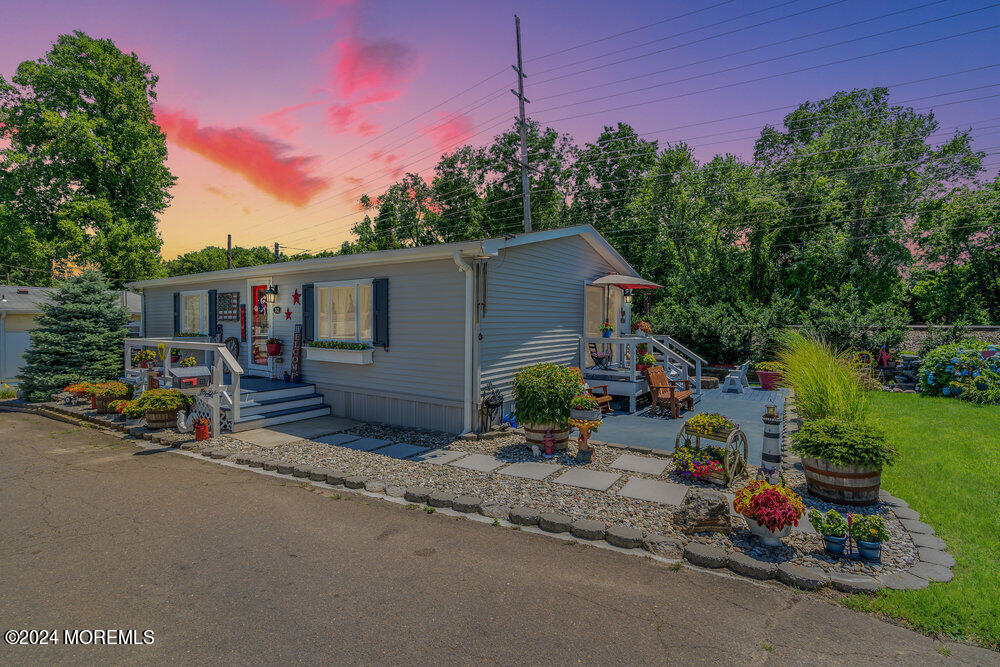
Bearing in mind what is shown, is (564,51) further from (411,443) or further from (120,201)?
(120,201)

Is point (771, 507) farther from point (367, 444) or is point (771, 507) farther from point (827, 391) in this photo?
point (367, 444)

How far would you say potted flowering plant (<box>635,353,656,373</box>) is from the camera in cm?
1177

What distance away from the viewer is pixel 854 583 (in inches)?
142

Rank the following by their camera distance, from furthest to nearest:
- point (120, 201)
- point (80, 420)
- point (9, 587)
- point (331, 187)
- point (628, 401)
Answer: point (331, 187) → point (120, 201) → point (628, 401) → point (80, 420) → point (9, 587)

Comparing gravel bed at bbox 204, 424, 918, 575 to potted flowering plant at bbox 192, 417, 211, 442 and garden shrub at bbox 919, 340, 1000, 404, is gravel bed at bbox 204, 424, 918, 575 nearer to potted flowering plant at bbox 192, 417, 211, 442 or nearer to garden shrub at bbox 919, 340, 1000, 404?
potted flowering plant at bbox 192, 417, 211, 442

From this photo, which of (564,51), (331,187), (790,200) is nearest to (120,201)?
(331,187)

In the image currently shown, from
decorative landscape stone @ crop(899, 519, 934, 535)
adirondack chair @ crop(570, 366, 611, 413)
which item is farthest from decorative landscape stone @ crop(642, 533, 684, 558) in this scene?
adirondack chair @ crop(570, 366, 611, 413)

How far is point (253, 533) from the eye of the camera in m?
4.61

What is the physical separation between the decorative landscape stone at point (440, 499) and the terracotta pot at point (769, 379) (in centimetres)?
1209

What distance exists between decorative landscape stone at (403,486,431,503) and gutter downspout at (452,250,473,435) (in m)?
2.75

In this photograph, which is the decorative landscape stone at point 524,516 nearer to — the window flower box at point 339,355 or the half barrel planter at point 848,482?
the half barrel planter at point 848,482

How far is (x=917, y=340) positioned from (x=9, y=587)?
22.5m

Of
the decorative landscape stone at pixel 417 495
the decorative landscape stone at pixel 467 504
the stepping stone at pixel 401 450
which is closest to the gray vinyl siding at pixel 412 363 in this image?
the stepping stone at pixel 401 450

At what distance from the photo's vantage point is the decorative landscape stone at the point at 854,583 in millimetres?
3562
